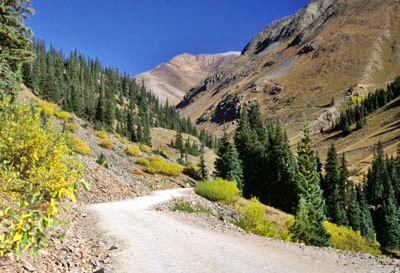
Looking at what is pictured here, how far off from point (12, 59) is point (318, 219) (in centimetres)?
2852

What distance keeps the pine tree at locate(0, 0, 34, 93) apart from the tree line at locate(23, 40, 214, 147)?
56.6m

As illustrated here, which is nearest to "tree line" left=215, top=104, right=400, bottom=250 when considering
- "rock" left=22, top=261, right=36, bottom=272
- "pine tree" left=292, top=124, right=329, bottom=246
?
"pine tree" left=292, top=124, right=329, bottom=246

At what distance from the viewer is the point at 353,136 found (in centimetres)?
15125

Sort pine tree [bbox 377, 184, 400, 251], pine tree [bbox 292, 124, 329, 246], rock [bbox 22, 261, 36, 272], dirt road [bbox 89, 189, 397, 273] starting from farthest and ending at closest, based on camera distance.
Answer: pine tree [bbox 377, 184, 400, 251] < pine tree [bbox 292, 124, 329, 246] < dirt road [bbox 89, 189, 397, 273] < rock [bbox 22, 261, 36, 272]

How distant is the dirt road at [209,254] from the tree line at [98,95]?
2617 inches

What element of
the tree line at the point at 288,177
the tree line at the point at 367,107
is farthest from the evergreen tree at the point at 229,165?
the tree line at the point at 367,107

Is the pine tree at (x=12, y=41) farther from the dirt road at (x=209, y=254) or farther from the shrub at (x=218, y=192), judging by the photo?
the shrub at (x=218, y=192)

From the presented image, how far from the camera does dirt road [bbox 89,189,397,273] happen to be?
10383 millimetres

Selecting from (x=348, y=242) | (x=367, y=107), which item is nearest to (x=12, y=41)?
(x=348, y=242)

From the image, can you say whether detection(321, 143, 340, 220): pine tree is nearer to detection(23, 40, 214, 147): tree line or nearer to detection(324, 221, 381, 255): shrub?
detection(324, 221, 381, 255): shrub

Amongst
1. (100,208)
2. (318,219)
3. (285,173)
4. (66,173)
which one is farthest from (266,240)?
(285,173)

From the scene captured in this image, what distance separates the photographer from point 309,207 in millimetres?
34562

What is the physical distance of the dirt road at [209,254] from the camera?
10383 mm

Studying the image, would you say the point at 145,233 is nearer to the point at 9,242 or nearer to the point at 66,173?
the point at 66,173
